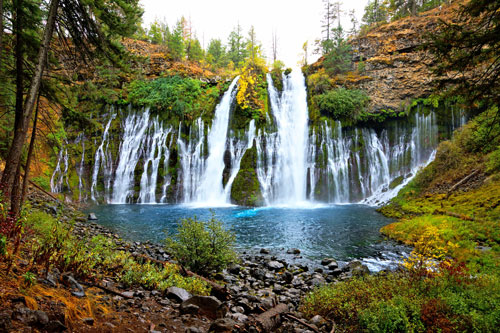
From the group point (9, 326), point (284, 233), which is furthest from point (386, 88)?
point (9, 326)

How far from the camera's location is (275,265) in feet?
25.3

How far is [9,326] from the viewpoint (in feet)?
6.71

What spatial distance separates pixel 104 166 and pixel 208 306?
25.4 m

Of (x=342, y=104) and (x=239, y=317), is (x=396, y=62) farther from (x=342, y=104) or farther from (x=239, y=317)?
(x=239, y=317)

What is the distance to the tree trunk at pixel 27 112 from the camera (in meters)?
4.46

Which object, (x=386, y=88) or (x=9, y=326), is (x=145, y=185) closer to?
(x=9, y=326)

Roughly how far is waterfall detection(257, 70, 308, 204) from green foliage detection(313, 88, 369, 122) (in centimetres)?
200

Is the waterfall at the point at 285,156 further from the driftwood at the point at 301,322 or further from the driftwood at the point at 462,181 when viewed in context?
the driftwood at the point at 301,322

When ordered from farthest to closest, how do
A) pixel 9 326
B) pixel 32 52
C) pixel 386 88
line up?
pixel 386 88 → pixel 32 52 → pixel 9 326

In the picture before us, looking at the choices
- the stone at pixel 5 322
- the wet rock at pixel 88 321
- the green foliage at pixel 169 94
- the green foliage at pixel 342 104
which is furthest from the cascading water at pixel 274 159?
the stone at pixel 5 322

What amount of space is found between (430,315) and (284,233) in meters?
8.73

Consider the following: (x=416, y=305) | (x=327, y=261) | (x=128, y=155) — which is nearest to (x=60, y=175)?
(x=128, y=155)

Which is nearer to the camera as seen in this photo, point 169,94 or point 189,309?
point 189,309

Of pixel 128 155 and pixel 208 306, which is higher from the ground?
pixel 128 155
